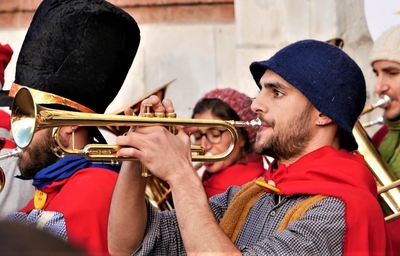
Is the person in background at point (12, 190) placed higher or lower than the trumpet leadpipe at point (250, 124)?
lower

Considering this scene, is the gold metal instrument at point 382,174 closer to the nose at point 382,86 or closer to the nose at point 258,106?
the nose at point 382,86

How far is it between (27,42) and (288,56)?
1176mm

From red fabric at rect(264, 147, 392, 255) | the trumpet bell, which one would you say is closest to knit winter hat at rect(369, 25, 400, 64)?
red fabric at rect(264, 147, 392, 255)

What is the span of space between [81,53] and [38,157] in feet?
1.51

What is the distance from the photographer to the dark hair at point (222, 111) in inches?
181

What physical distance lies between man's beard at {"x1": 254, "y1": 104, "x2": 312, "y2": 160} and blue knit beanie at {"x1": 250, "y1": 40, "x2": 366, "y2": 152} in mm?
72

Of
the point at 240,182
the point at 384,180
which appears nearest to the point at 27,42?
the point at 240,182

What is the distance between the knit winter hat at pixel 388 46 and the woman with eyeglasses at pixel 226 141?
752 millimetres

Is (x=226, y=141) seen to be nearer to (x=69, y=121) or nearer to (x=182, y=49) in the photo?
(x=182, y=49)

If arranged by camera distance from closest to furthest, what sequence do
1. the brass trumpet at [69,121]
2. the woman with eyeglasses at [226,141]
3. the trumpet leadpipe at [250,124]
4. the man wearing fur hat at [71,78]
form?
1. the brass trumpet at [69,121]
2. the trumpet leadpipe at [250,124]
3. the man wearing fur hat at [71,78]
4. the woman with eyeglasses at [226,141]

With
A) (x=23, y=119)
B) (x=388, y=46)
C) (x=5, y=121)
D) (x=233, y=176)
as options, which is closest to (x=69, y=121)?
(x=23, y=119)

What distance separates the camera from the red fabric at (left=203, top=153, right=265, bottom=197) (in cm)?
448

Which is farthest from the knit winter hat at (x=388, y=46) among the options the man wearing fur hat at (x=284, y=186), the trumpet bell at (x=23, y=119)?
the trumpet bell at (x=23, y=119)

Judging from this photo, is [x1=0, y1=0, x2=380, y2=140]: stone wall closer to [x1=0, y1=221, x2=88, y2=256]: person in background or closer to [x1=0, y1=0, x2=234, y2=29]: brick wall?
[x1=0, y1=0, x2=234, y2=29]: brick wall
